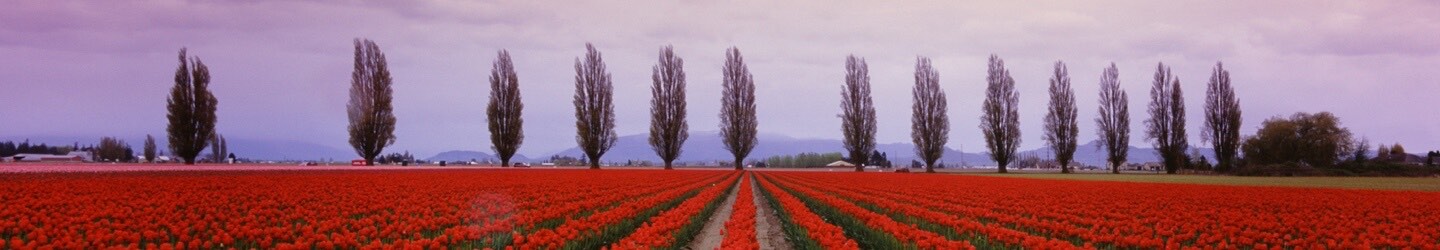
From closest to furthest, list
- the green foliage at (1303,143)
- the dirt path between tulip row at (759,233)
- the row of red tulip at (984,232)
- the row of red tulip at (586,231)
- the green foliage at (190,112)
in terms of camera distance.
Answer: the row of red tulip at (586,231)
the row of red tulip at (984,232)
the dirt path between tulip row at (759,233)
the green foliage at (190,112)
the green foliage at (1303,143)

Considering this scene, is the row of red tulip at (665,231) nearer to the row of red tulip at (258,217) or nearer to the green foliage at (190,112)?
the row of red tulip at (258,217)

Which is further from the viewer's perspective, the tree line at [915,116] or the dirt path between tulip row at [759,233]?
the tree line at [915,116]

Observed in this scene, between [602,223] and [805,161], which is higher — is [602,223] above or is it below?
below

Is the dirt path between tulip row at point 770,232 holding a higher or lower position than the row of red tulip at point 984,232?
lower

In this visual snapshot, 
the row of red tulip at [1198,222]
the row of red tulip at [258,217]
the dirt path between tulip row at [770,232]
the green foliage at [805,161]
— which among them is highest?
the green foliage at [805,161]

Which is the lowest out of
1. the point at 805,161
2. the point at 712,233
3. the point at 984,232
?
the point at 712,233

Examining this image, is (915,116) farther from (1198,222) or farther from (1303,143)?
(1198,222)

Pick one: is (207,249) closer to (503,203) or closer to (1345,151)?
(503,203)

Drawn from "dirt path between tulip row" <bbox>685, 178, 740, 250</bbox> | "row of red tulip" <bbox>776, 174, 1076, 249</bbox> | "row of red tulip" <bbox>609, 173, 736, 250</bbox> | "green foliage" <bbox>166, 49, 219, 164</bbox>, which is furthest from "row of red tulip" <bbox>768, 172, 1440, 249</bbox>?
"green foliage" <bbox>166, 49, 219, 164</bbox>

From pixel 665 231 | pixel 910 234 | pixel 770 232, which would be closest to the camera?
pixel 910 234

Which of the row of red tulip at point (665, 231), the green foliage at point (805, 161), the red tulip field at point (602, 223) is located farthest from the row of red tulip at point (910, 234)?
the green foliage at point (805, 161)

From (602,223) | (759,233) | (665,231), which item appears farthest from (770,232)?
(602,223)

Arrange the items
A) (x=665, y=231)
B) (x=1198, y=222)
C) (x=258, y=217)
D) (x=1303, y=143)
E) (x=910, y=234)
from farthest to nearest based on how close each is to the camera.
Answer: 1. (x=1303, y=143)
2. (x=1198, y=222)
3. (x=258, y=217)
4. (x=665, y=231)
5. (x=910, y=234)

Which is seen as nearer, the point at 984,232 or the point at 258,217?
the point at 984,232
